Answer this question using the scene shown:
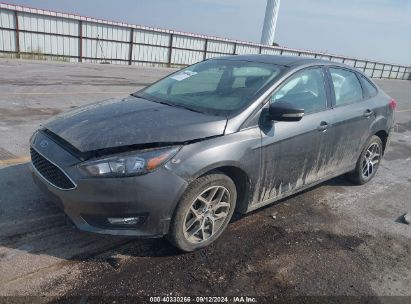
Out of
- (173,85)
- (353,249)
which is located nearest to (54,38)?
(173,85)

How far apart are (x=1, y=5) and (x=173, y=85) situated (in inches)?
803

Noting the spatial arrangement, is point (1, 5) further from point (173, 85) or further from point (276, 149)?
point (276, 149)

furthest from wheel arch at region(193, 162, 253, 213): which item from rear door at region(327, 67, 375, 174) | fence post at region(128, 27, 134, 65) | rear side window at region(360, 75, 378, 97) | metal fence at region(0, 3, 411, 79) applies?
fence post at region(128, 27, 134, 65)

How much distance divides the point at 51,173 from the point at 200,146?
3.99 feet

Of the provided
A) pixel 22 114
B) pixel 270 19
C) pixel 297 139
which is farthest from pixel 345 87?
pixel 270 19

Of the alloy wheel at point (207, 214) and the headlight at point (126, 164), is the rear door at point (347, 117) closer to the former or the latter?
the alloy wheel at point (207, 214)

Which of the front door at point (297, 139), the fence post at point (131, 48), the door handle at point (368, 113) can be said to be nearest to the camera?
the front door at point (297, 139)

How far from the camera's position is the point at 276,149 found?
377 cm

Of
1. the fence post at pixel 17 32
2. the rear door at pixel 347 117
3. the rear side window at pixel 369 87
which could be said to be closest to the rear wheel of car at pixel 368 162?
the rear door at pixel 347 117

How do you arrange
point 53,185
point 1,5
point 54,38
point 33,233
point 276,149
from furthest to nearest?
point 54,38
point 1,5
point 276,149
point 33,233
point 53,185

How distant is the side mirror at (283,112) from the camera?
11.7ft

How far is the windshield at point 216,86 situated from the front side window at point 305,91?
17 centimetres

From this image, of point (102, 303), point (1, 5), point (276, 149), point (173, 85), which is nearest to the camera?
point (102, 303)

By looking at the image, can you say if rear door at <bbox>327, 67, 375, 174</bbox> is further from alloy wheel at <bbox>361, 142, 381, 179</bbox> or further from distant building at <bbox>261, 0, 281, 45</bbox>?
distant building at <bbox>261, 0, 281, 45</bbox>
